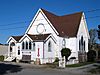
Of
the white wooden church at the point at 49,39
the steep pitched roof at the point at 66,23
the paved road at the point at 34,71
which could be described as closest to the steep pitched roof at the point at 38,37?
the white wooden church at the point at 49,39

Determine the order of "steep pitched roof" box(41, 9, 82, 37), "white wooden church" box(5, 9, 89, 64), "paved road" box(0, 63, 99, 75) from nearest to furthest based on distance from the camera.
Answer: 1. "paved road" box(0, 63, 99, 75)
2. "white wooden church" box(5, 9, 89, 64)
3. "steep pitched roof" box(41, 9, 82, 37)

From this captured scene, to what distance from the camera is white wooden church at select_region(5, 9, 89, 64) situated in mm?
39312

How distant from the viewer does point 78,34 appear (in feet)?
145

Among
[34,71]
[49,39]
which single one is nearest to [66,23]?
[49,39]

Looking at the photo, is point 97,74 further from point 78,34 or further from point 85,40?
point 85,40

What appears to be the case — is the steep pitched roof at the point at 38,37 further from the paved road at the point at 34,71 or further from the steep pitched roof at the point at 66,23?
the paved road at the point at 34,71

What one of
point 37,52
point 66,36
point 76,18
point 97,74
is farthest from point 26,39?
point 97,74

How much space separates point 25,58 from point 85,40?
46.2 feet

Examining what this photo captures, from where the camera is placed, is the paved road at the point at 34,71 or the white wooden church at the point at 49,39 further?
the white wooden church at the point at 49,39

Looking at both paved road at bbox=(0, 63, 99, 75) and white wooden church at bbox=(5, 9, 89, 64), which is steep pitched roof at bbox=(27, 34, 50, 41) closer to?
white wooden church at bbox=(5, 9, 89, 64)

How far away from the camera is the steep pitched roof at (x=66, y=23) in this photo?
4281cm

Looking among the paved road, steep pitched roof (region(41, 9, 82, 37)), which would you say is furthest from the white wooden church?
the paved road

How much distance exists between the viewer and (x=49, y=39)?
3981cm

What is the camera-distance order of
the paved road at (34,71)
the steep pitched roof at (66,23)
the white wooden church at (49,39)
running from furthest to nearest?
the steep pitched roof at (66,23) → the white wooden church at (49,39) → the paved road at (34,71)
